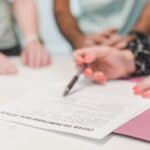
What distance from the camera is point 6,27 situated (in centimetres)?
122

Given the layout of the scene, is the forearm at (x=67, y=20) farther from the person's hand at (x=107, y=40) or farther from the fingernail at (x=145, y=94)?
the fingernail at (x=145, y=94)

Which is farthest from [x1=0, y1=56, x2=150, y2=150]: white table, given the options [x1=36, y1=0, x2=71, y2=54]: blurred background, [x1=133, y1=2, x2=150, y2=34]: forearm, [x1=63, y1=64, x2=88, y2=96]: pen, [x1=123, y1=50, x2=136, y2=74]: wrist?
[x1=36, y1=0, x2=71, y2=54]: blurred background

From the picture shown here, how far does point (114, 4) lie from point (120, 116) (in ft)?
2.66

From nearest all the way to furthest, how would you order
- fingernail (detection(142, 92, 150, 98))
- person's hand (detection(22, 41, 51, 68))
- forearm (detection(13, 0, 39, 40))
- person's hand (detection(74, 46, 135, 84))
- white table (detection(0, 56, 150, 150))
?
white table (detection(0, 56, 150, 150)) < fingernail (detection(142, 92, 150, 98)) < person's hand (detection(74, 46, 135, 84)) < person's hand (detection(22, 41, 51, 68)) < forearm (detection(13, 0, 39, 40))

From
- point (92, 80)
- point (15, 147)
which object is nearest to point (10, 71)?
point (92, 80)

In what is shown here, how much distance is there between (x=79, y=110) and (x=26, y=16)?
694 millimetres

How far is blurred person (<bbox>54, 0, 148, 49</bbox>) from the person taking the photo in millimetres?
1309

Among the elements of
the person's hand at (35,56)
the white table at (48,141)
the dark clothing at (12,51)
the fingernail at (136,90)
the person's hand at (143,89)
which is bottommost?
the dark clothing at (12,51)

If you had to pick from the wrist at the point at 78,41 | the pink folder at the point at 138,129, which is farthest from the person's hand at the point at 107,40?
the pink folder at the point at 138,129

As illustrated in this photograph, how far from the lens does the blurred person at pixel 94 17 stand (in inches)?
51.5

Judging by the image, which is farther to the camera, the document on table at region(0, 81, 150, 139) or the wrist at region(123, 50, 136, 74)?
the wrist at region(123, 50, 136, 74)

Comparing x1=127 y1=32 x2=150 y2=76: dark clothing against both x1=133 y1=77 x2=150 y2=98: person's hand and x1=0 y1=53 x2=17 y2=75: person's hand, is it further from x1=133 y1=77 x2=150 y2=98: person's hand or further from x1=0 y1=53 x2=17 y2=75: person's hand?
x1=0 y1=53 x2=17 y2=75: person's hand

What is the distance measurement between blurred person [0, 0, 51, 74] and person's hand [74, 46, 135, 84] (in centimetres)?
26

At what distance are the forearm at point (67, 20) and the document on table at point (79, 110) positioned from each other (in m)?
0.61
